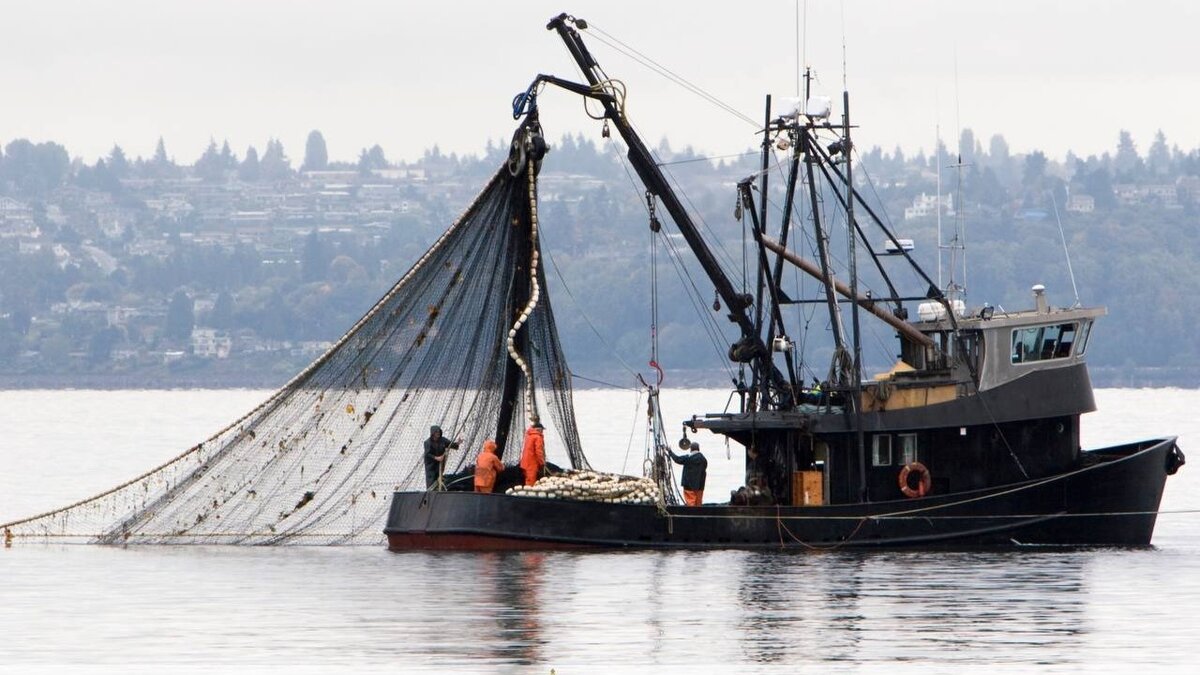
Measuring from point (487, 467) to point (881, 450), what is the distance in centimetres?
638

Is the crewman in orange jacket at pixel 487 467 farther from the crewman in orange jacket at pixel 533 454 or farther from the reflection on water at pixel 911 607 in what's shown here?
the reflection on water at pixel 911 607

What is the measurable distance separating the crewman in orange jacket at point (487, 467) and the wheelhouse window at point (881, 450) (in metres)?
6.00

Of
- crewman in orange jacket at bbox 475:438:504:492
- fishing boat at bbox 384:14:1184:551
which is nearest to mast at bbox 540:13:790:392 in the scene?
fishing boat at bbox 384:14:1184:551

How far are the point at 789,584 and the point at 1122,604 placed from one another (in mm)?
4829

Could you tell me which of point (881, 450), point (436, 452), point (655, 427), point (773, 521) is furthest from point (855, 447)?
point (436, 452)

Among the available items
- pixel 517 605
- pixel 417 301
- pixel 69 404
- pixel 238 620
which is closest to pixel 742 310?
Result: pixel 417 301

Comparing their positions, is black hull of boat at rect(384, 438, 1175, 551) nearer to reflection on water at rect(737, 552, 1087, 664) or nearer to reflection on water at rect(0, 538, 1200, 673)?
reflection on water at rect(0, 538, 1200, 673)

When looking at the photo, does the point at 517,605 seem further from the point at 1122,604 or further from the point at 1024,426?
the point at 1024,426

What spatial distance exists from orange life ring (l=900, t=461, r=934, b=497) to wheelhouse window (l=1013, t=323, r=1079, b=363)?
93.1 inches

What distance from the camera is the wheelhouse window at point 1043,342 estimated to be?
39.9 metres

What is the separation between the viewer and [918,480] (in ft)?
130

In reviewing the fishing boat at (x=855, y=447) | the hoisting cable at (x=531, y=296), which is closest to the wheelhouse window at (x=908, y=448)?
the fishing boat at (x=855, y=447)

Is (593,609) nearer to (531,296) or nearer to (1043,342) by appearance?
(531,296)

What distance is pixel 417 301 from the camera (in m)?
38.8
